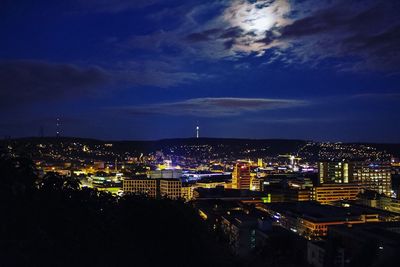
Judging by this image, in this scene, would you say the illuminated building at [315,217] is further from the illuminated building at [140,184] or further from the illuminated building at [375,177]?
the illuminated building at [375,177]

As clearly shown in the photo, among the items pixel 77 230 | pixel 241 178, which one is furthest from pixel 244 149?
pixel 77 230

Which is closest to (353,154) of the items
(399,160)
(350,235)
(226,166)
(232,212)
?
(399,160)

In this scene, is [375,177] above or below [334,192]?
above

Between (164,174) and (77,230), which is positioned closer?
(77,230)

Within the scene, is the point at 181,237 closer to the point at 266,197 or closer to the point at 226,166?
the point at 266,197

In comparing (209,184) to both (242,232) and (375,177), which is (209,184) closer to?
(375,177)

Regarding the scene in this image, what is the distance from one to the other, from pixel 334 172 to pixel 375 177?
454 cm

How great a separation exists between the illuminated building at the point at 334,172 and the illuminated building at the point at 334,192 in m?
7.66

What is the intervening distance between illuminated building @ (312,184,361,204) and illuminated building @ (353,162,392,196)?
7.57 meters

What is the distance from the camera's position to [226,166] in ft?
265

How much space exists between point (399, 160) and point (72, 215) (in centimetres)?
8880

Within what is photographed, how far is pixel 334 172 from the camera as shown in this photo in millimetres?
53375

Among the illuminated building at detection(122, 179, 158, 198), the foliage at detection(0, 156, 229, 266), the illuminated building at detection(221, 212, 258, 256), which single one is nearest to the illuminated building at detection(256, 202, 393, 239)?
the illuminated building at detection(221, 212, 258, 256)

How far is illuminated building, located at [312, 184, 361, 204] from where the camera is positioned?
42.7 meters
